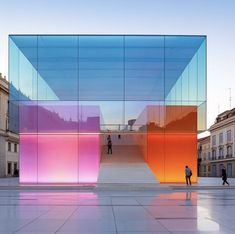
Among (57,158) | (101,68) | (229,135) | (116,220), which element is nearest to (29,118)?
(57,158)

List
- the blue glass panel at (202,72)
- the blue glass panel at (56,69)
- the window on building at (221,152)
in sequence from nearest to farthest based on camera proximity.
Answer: the blue glass panel at (56,69) < the blue glass panel at (202,72) < the window on building at (221,152)

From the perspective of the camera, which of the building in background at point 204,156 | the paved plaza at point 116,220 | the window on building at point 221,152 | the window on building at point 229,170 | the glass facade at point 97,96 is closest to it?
the paved plaza at point 116,220

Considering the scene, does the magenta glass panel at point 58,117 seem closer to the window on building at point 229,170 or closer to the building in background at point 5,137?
the building in background at point 5,137

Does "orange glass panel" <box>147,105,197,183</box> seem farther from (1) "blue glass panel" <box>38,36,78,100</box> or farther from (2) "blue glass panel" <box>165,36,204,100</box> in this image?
(1) "blue glass panel" <box>38,36,78,100</box>

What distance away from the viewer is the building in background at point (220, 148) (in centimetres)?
8144

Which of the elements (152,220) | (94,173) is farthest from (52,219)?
(94,173)

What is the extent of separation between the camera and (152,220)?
41.4ft

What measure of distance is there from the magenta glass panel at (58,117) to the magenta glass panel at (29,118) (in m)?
0.36

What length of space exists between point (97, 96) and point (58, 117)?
3257 millimetres

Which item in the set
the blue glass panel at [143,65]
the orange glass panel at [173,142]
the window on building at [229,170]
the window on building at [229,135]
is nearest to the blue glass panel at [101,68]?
the blue glass panel at [143,65]

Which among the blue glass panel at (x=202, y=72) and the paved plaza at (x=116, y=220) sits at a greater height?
the blue glass panel at (x=202, y=72)

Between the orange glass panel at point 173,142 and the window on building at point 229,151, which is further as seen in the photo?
the window on building at point 229,151

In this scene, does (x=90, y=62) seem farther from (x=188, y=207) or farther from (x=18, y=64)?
(x=188, y=207)

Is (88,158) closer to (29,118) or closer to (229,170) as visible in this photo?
(29,118)
